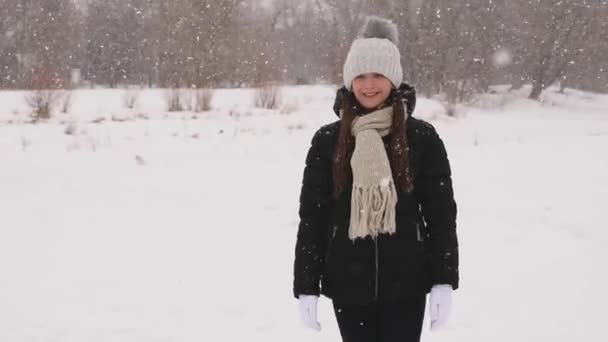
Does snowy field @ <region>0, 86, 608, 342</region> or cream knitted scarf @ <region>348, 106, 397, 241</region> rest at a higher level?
cream knitted scarf @ <region>348, 106, 397, 241</region>

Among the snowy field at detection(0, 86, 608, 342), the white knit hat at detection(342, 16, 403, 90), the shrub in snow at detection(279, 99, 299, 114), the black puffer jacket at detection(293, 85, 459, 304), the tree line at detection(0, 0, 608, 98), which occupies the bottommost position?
the snowy field at detection(0, 86, 608, 342)

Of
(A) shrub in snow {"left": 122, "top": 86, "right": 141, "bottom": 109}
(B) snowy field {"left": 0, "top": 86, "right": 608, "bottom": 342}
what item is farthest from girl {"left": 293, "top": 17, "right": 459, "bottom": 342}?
(A) shrub in snow {"left": 122, "top": 86, "right": 141, "bottom": 109}

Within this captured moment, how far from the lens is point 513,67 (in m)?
29.1

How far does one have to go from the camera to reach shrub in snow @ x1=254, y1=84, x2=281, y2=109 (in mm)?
Result: 15070

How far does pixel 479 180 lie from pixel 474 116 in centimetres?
1014

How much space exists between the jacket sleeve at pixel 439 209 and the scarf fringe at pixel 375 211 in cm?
13

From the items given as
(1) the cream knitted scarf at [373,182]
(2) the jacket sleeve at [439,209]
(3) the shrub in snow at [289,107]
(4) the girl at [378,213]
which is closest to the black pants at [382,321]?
(4) the girl at [378,213]

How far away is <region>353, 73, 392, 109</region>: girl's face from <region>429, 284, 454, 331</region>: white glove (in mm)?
686

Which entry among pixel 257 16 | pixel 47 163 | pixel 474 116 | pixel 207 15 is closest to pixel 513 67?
pixel 474 116

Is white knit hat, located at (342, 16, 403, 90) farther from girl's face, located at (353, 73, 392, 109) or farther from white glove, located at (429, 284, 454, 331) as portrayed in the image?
white glove, located at (429, 284, 454, 331)

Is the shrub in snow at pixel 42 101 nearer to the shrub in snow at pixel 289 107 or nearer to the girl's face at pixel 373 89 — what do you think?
the shrub in snow at pixel 289 107

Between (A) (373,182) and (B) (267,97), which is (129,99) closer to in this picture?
(B) (267,97)

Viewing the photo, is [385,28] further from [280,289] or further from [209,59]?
[209,59]

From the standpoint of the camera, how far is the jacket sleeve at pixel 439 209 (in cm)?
192
